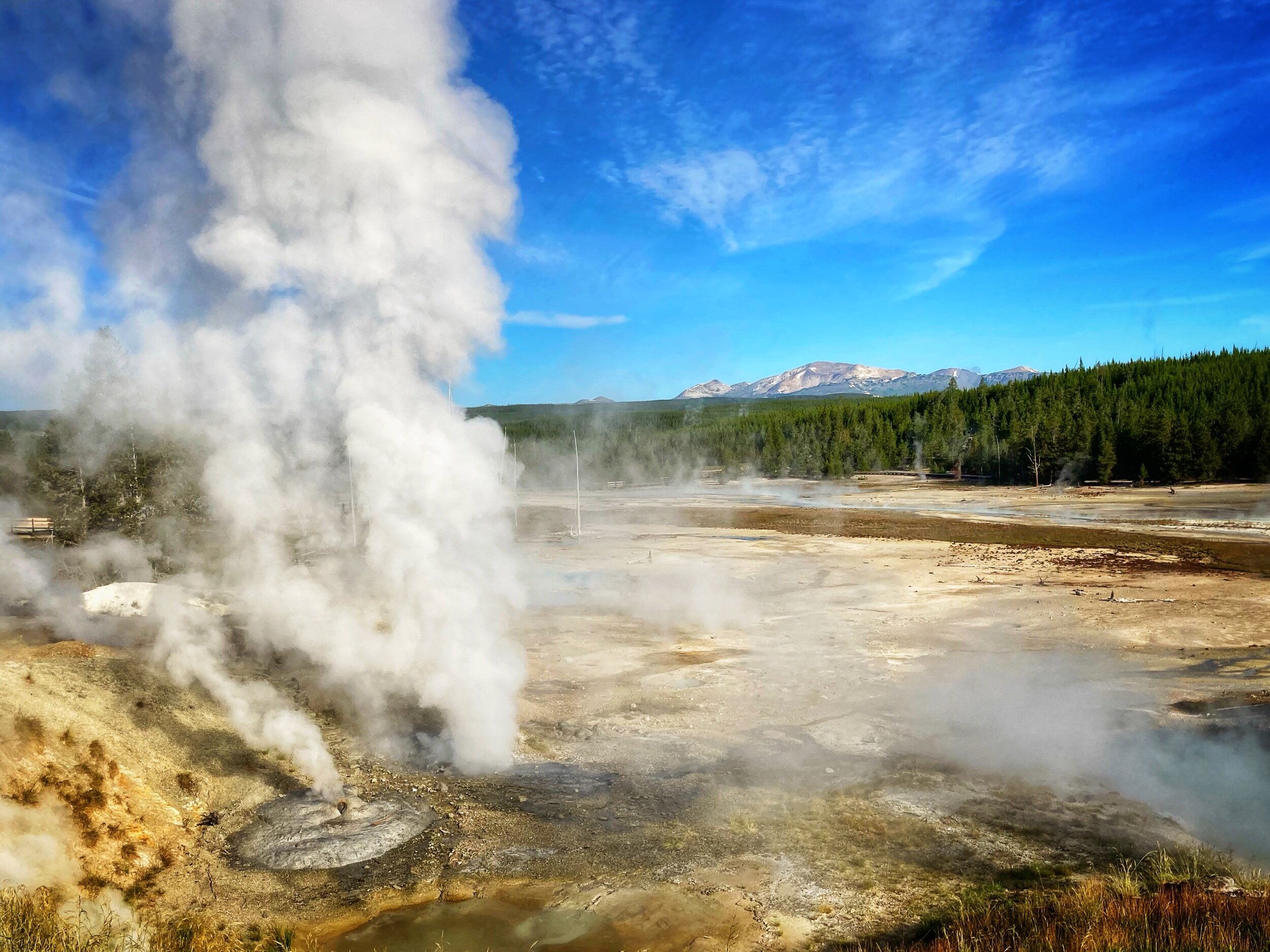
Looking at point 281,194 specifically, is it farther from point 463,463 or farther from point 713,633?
point 713,633

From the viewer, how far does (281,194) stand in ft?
28.8

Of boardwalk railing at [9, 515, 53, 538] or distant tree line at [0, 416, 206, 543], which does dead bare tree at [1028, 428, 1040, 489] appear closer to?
distant tree line at [0, 416, 206, 543]

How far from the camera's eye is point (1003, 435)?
8256 centimetres

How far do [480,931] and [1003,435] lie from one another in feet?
288

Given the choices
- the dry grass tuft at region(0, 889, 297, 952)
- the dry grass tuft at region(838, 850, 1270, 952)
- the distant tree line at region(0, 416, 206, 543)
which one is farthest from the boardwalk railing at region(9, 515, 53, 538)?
the dry grass tuft at region(838, 850, 1270, 952)

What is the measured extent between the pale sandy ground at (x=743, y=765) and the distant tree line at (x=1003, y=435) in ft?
179

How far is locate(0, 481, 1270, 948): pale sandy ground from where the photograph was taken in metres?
6.83

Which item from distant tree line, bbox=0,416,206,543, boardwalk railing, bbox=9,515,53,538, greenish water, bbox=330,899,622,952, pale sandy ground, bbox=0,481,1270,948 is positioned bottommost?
greenish water, bbox=330,899,622,952

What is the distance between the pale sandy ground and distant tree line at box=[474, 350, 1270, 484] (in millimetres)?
54575

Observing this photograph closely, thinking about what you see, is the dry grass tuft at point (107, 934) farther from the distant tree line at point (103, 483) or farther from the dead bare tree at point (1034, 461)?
the dead bare tree at point (1034, 461)

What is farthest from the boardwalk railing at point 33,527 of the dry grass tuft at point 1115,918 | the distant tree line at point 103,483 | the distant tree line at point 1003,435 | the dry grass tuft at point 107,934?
the distant tree line at point 1003,435

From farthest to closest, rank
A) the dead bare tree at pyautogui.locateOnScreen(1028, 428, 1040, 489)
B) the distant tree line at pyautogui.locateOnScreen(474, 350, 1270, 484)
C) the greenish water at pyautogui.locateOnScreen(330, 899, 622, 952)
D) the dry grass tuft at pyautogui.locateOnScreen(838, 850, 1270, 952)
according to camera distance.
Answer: the dead bare tree at pyautogui.locateOnScreen(1028, 428, 1040, 489)
the distant tree line at pyautogui.locateOnScreen(474, 350, 1270, 484)
the greenish water at pyautogui.locateOnScreen(330, 899, 622, 952)
the dry grass tuft at pyautogui.locateOnScreen(838, 850, 1270, 952)

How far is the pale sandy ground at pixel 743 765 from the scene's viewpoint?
6832mm

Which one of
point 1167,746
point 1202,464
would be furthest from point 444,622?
point 1202,464
